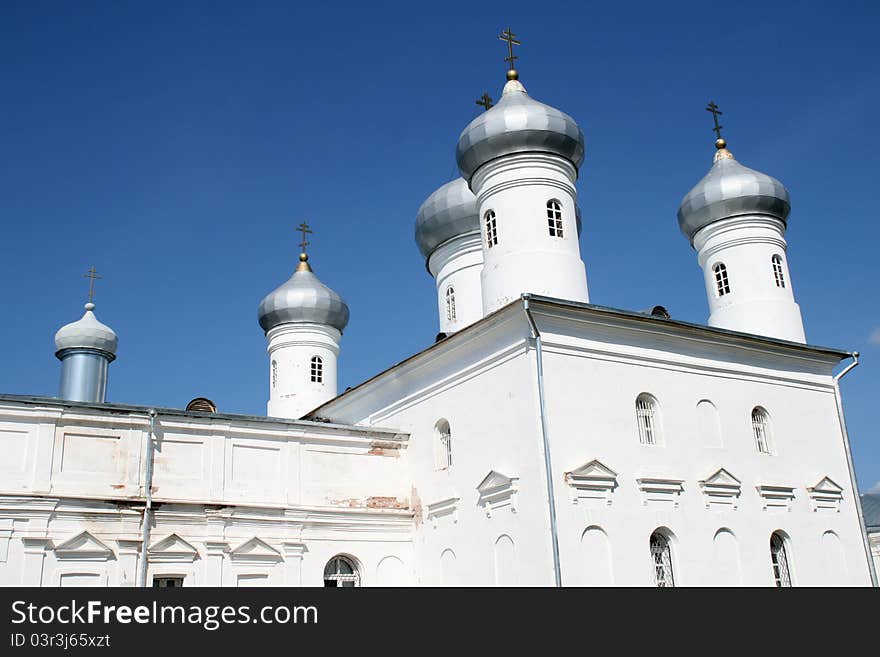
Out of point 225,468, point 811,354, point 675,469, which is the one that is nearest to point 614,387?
point 675,469

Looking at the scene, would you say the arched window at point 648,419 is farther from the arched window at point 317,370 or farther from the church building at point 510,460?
the arched window at point 317,370

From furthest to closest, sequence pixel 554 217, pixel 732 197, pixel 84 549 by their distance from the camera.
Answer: pixel 732 197, pixel 554 217, pixel 84 549

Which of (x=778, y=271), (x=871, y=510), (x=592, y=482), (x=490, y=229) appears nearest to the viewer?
(x=592, y=482)

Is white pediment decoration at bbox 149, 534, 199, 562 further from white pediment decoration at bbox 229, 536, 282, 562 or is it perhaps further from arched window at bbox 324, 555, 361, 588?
arched window at bbox 324, 555, 361, 588

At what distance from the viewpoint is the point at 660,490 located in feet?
47.9

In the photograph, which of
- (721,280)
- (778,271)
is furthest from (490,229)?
(778,271)

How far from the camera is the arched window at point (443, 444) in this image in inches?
644

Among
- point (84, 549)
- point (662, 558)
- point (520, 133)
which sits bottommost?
point (662, 558)

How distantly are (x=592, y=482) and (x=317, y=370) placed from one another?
12.0 m

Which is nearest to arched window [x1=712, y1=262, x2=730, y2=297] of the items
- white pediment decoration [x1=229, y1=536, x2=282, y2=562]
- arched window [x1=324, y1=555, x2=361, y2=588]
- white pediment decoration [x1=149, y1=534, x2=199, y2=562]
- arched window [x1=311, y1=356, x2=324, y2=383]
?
arched window [x1=324, y1=555, x2=361, y2=588]

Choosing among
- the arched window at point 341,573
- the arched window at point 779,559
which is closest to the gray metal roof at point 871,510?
the arched window at point 779,559

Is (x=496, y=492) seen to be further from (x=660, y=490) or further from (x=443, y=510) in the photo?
(x=660, y=490)
